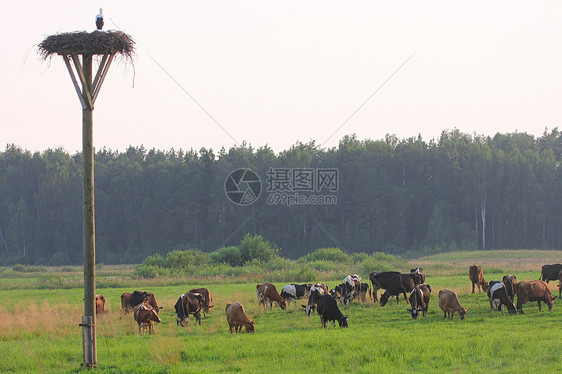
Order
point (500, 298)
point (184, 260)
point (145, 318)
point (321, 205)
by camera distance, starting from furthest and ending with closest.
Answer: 1. point (321, 205)
2. point (184, 260)
3. point (500, 298)
4. point (145, 318)

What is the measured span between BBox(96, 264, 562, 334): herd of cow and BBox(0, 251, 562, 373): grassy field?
54cm

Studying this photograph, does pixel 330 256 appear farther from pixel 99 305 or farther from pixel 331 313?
pixel 331 313

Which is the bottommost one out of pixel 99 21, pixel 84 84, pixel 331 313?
pixel 331 313

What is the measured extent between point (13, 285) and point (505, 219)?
68169 mm

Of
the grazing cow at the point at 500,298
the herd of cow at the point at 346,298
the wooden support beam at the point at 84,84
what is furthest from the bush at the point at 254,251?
the wooden support beam at the point at 84,84

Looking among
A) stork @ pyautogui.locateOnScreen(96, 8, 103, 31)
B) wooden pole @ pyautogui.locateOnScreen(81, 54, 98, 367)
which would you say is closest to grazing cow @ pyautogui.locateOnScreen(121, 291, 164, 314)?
wooden pole @ pyautogui.locateOnScreen(81, 54, 98, 367)

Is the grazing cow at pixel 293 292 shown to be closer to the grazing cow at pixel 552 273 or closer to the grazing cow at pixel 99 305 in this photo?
the grazing cow at pixel 99 305

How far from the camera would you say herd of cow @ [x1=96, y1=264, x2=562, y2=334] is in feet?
70.5

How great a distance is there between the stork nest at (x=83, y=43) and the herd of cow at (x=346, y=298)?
9.88 m

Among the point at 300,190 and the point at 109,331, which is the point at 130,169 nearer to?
the point at 300,190

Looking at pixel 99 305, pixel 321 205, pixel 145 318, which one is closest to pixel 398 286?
pixel 145 318

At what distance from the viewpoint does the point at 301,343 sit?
17656 mm

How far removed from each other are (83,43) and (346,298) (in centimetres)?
1793

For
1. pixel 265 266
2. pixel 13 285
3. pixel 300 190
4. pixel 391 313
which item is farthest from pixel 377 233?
pixel 391 313
